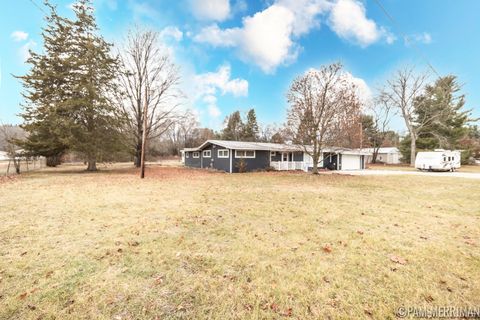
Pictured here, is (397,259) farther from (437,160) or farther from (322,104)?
(437,160)

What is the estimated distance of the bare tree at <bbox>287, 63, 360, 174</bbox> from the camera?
1780 centimetres

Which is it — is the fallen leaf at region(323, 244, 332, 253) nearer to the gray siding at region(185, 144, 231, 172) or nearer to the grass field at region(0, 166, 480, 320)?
the grass field at region(0, 166, 480, 320)

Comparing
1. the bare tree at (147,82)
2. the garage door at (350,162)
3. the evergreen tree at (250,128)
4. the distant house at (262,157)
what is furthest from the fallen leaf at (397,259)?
the evergreen tree at (250,128)

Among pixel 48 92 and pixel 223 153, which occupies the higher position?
pixel 48 92

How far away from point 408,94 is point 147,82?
3597 centimetres

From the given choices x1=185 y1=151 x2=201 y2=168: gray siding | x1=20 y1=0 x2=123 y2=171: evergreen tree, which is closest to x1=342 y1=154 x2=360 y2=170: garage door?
x1=185 y1=151 x2=201 y2=168: gray siding

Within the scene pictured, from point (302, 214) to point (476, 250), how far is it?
3513 mm

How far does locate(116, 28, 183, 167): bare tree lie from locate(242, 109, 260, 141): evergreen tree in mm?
26308

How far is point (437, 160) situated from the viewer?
893 inches

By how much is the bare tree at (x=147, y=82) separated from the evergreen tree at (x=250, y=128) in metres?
26.3

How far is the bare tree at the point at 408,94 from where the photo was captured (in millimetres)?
31031

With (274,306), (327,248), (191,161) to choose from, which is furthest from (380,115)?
(274,306)

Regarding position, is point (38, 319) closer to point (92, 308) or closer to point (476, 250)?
point (92, 308)

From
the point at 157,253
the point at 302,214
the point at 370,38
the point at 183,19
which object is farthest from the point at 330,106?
the point at 157,253
